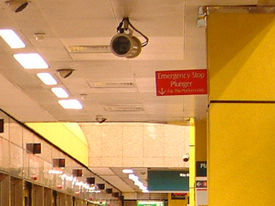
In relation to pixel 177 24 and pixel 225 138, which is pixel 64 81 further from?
pixel 225 138

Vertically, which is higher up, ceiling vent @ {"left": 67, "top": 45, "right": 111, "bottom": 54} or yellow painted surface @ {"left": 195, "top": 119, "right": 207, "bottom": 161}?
ceiling vent @ {"left": 67, "top": 45, "right": 111, "bottom": 54}

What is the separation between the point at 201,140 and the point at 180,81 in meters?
4.78

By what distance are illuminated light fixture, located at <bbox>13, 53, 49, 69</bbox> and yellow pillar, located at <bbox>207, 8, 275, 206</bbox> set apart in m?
2.84

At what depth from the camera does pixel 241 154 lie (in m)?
5.59

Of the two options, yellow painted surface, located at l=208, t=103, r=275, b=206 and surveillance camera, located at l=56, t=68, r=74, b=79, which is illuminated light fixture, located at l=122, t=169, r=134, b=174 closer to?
surveillance camera, located at l=56, t=68, r=74, b=79

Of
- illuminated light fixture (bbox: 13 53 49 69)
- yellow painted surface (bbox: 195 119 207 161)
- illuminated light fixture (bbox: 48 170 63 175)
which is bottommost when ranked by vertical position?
illuminated light fixture (bbox: 48 170 63 175)

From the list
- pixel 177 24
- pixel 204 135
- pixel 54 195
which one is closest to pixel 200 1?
pixel 177 24

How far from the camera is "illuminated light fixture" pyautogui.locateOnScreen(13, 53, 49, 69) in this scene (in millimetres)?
7934

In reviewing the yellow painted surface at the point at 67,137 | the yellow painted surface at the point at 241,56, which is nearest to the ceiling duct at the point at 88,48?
the yellow painted surface at the point at 241,56

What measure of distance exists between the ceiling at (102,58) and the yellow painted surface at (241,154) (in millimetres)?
1036

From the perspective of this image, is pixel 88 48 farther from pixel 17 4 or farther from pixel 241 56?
pixel 241 56

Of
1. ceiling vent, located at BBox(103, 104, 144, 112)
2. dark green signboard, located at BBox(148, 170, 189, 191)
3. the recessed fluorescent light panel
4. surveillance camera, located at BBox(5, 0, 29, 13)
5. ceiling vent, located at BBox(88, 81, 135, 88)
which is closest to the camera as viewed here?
Result: surveillance camera, located at BBox(5, 0, 29, 13)

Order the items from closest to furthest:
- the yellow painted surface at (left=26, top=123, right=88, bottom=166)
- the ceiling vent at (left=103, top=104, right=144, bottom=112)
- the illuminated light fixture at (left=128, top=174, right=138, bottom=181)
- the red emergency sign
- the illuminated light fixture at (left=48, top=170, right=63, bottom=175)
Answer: the red emergency sign
the ceiling vent at (left=103, top=104, right=144, bottom=112)
the yellow painted surface at (left=26, top=123, right=88, bottom=166)
the illuminated light fixture at (left=48, top=170, right=63, bottom=175)
the illuminated light fixture at (left=128, top=174, right=138, bottom=181)

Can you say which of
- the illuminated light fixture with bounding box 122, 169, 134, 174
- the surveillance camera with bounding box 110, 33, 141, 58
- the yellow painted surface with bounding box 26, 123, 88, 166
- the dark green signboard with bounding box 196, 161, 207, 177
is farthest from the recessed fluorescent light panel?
the illuminated light fixture with bounding box 122, 169, 134, 174
